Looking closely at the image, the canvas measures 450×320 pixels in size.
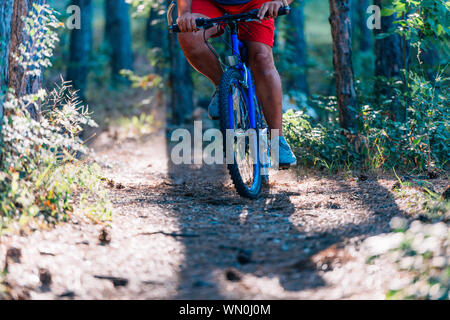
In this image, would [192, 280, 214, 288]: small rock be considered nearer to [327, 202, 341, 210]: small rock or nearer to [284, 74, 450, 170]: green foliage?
[327, 202, 341, 210]: small rock

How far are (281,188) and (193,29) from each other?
60.5 inches

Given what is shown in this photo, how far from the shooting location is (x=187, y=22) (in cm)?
321

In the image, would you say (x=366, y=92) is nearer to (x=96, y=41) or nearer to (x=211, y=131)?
(x=211, y=131)

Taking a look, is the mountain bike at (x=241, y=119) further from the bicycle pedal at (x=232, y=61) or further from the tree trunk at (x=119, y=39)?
the tree trunk at (x=119, y=39)

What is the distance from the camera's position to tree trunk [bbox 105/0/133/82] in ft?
47.1

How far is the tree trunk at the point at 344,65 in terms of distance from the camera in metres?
4.89

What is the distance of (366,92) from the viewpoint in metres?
5.69

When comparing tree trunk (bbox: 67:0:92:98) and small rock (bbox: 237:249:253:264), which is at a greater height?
tree trunk (bbox: 67:0:92:98)

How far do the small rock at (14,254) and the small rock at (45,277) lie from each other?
6.0 inches

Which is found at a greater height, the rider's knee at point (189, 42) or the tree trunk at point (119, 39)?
the tree trunk at point (119, 39)

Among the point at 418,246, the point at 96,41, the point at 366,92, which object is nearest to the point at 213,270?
the point at 418,246

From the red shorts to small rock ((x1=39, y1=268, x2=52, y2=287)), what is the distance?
2.20m

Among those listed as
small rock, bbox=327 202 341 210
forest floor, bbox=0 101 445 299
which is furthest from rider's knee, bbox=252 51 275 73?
small rock, bbox=327 202 341 210

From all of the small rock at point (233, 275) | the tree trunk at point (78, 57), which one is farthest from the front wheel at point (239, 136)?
Result: the tree trunk at point (78, 57)
